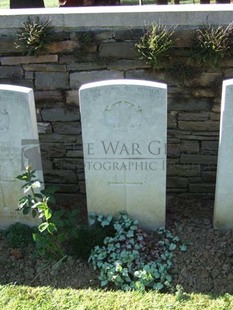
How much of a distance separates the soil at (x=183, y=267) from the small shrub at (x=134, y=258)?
9 cm

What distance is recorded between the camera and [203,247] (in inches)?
136

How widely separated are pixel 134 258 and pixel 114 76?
1.50 meters

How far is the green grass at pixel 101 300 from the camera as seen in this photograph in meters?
3.01

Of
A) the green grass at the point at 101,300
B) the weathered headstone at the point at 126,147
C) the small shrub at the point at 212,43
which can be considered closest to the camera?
the green grass at the point at 101,300

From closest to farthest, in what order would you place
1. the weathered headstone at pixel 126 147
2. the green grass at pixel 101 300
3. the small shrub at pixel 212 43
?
the green grass at pixel 101 300, the weathered headstone at pixel 126 147, the small shrub at pixel 212 43

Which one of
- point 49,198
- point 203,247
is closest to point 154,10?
point 49,198

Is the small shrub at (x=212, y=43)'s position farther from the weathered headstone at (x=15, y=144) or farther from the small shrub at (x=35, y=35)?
the weathered headstone at (x=15, y=144)

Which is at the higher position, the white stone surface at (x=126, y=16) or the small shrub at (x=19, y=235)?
the white stone surface at (x=126, y=16)

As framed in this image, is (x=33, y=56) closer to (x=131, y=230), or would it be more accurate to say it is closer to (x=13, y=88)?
(x=13, y=88)

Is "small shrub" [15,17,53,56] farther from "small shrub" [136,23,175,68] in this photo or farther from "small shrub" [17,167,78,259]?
"small shrub" [17,167,78,259]

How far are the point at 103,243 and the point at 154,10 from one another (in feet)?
6.09

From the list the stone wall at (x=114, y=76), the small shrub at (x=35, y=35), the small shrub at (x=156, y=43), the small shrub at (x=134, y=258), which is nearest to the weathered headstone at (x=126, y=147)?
the small shrub at (x=134, y=258)

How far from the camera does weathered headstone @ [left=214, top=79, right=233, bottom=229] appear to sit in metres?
3.10

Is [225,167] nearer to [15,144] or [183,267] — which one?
[183,267]
